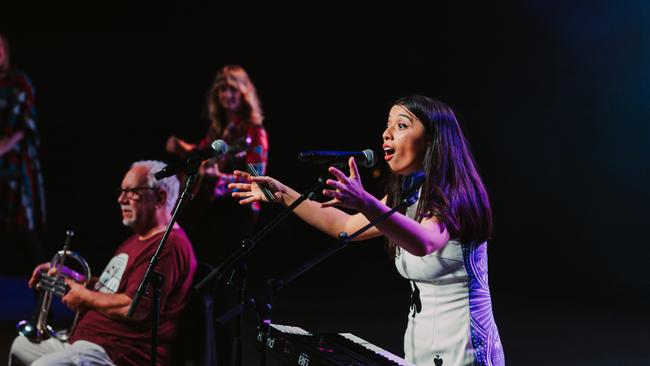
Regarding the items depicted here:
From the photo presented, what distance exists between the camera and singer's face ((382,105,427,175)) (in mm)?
2873

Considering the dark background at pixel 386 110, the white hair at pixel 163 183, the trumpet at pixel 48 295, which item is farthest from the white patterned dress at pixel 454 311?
the dark background at pixel 386 110

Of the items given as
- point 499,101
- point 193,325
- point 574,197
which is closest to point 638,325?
point 574,197

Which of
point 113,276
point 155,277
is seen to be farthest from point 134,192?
point 155,277

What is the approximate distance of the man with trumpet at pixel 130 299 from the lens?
3436mm

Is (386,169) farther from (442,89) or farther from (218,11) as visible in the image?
(218,11)

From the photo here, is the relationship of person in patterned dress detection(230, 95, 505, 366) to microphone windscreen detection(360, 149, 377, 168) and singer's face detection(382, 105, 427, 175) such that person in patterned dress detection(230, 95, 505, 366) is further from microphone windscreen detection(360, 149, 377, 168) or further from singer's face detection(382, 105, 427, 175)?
microphone windscreen detection(360, 149, 377, 168)

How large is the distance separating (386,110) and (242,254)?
6.09 meters

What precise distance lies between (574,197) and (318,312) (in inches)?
114

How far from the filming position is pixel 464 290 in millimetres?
2801

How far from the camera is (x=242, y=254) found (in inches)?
98.6

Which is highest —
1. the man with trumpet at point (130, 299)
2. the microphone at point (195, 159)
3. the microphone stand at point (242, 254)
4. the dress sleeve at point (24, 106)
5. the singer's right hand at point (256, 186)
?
the dress sleeve at point (24, 106)

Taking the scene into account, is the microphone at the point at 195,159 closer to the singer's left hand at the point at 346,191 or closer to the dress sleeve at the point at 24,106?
the singer's left hand at the point at 346,191

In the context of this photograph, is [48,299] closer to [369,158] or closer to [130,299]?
[130,299]

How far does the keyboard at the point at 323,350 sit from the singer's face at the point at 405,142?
26.3 inches
